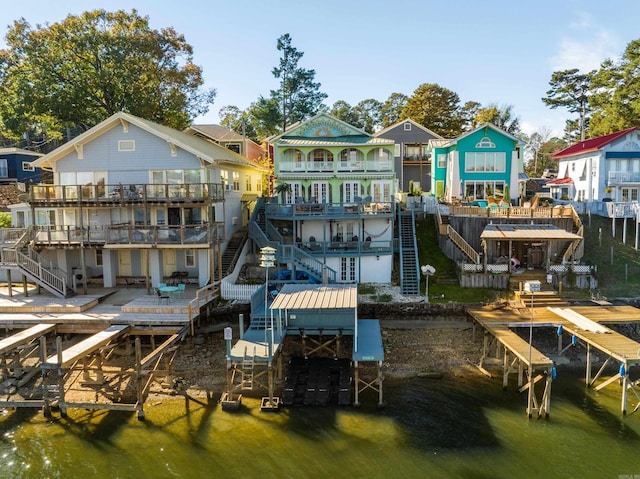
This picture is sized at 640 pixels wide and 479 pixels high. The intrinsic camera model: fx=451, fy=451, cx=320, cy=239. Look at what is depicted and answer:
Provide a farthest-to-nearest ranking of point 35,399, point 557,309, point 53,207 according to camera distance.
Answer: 1. point 53,207
2. point 557,309
3. point 35,399

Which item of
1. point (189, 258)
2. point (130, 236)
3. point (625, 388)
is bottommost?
point (625, 388)

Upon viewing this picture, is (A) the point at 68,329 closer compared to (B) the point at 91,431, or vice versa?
(B) the point at 91,431

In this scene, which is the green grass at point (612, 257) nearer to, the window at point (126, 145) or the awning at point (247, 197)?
the awning at point (247, 197)

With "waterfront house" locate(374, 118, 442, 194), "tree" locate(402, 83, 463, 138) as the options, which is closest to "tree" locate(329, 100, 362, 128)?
"tree" locate(402, 83, 463, 138)

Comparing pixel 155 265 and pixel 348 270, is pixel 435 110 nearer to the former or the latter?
pixel 348 270

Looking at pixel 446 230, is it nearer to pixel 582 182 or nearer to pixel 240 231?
pixel 240 231

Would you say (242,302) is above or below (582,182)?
below

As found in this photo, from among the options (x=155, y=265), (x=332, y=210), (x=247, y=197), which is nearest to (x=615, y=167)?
(x=332, y=210)

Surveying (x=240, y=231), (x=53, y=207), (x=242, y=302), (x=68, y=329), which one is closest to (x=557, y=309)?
(x=242, y=302)
